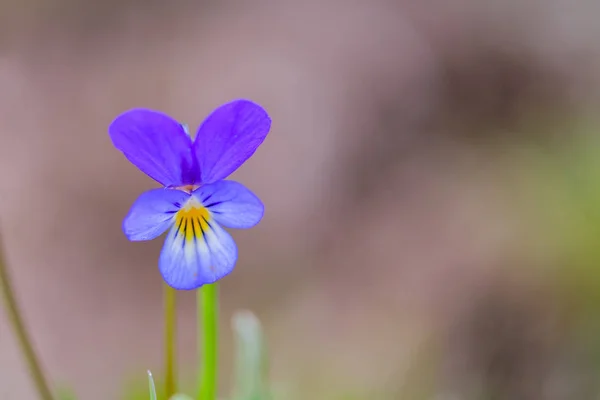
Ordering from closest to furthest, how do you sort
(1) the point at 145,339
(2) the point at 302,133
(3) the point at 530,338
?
(3) the point at 530,338
(1) the point at 145,339
(2) the point at 302,133

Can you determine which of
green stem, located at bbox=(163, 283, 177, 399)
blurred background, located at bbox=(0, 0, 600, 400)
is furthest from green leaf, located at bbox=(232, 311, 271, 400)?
blurred background, located at bbox=(0, 0, 600, 400)

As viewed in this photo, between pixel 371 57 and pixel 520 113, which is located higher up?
pixel 371 57

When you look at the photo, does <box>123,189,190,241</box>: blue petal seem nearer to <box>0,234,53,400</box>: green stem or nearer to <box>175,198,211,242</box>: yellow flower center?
<box>175,198,211,242</box>: yellow flower center

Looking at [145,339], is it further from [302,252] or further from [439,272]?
[439,272]

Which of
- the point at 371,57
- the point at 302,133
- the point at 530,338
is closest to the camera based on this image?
the point at 530,338

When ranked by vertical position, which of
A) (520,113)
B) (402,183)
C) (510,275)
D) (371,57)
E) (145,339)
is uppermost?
(371,57)

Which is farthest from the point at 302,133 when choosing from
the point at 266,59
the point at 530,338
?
the point at 530,338
